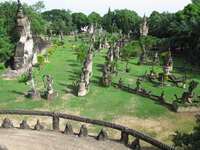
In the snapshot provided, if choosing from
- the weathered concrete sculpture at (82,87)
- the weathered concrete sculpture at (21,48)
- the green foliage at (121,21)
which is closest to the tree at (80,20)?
the green foliage at (121,21)

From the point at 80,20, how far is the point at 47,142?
281 feet

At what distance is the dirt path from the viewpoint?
11578mm

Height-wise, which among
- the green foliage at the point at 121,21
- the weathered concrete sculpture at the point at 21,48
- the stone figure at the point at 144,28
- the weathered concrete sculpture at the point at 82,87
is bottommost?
the weathered concrete sculpture at the point at 82,87

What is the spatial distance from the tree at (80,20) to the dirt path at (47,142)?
84.3 metres

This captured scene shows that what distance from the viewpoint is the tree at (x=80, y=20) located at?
9275 cm

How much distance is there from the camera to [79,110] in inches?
755

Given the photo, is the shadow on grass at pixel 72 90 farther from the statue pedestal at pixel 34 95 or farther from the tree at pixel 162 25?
the tree at pixel 162 25

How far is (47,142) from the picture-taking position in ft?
39.6

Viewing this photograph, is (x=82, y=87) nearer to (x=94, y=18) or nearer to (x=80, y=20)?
(x=80, y=20)

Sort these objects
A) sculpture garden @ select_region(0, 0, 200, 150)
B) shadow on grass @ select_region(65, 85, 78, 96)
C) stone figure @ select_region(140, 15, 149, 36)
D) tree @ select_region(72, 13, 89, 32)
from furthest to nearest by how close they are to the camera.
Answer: tree @ select_region(72, 13, 89, 32)
stone figure @ select_region(140, 15, 149, 36)
shadow on grass @ select_region(65, 85, 78, 96)
sculpture garden @ select_region(0, 0, 200, 150)

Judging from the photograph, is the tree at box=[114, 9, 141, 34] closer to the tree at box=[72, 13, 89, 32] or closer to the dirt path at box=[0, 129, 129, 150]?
the tree at box=[72, 13, 89, 32]

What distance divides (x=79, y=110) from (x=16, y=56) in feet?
53.3

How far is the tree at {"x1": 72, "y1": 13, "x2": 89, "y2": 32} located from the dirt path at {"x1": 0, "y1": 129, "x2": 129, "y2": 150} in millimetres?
84287

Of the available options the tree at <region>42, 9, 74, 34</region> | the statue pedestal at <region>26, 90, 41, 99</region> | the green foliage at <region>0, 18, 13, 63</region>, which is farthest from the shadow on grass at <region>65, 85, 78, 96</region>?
the tree at <region>42, 9, 74, 34</region>
